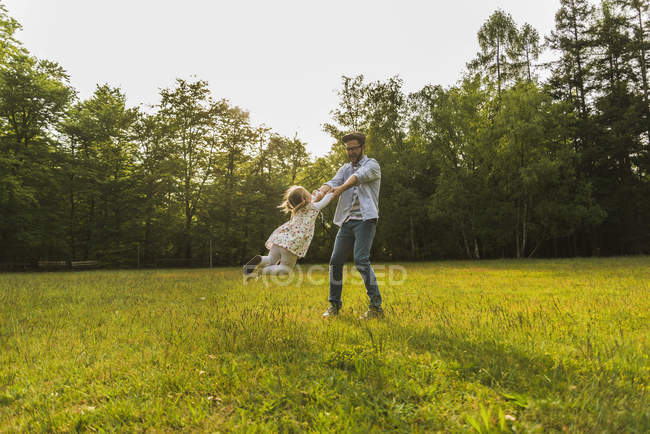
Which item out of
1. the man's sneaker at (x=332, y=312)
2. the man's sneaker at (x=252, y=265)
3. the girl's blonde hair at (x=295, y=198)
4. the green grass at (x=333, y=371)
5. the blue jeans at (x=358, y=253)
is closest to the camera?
the green grass at (x=333, y=371)

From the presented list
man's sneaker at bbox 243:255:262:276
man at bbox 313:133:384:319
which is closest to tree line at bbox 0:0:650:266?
man's sneaker at bbox 243:255:262:276

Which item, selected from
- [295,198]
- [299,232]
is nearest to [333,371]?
[299,232]

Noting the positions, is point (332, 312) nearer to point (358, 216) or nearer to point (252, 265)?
point (358, 216)

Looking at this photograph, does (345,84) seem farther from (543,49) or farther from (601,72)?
(601,72)

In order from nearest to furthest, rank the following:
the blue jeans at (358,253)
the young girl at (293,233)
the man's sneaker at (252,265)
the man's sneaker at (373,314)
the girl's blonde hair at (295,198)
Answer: the man's sneaker at (373,314), the blue jeans at (358,253), the girl's blonde hair at (295,198), the young girl at (293,233), the man's sneaker at (252,265)

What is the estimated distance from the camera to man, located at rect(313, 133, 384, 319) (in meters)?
5.39

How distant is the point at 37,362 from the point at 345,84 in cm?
3488

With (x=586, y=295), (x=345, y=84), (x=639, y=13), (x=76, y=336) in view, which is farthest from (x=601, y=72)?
(x=76, y=336)

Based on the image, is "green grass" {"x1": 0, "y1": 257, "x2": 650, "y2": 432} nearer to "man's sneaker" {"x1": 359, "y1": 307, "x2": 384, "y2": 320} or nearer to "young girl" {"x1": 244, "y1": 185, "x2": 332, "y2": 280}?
"man's sneaker" {"x1": 359, "y1": 307, "x2": 384, "y2": 320}

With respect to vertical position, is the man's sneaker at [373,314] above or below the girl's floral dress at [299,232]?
below

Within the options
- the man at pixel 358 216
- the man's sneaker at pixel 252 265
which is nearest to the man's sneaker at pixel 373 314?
the man at pixel 358 216

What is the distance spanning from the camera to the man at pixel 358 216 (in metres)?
5.39

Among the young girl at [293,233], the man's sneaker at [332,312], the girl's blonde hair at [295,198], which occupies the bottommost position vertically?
the man's sneaker at [332,312]

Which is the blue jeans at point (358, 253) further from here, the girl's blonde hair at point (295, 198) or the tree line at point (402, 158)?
the tree line at point (402, 158)
